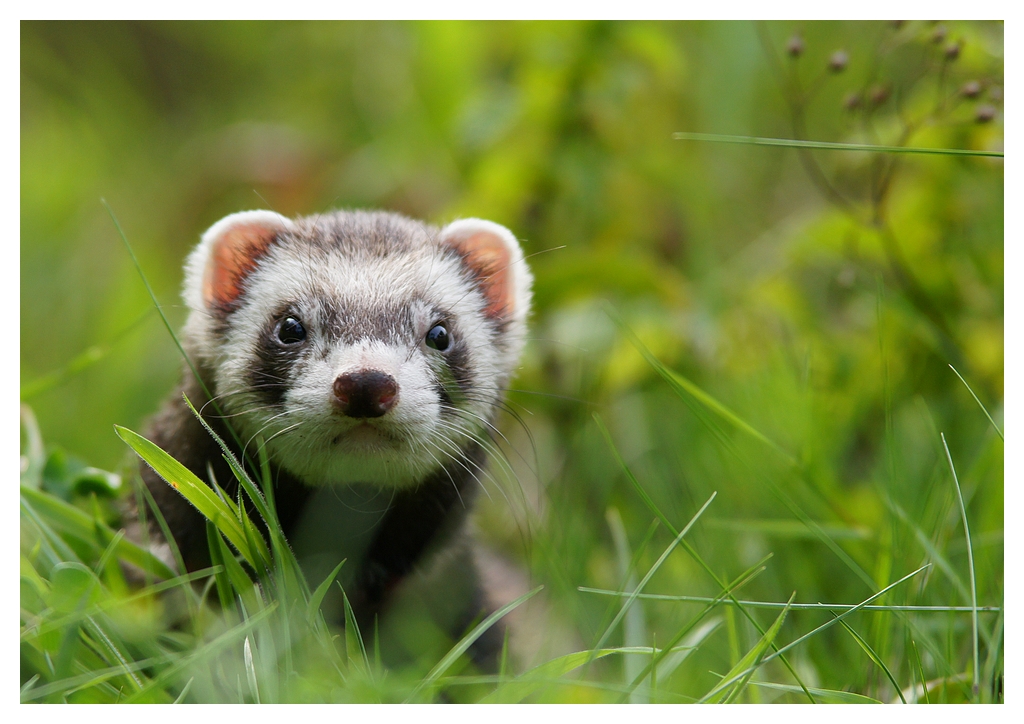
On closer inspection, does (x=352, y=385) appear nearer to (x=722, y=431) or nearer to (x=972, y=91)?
(x=722, y=431)

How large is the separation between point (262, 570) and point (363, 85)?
16.3ft

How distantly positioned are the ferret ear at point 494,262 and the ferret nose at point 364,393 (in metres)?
0.73

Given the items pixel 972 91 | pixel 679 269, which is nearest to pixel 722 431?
pixel 972 91

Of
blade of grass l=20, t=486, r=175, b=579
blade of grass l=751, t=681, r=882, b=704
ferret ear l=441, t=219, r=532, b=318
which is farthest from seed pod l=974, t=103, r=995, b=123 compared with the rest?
blade of grass l=20, t=486, r=175, b=579

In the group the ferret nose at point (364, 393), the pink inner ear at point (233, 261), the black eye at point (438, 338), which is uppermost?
the pink inner ear at point (233, 261)

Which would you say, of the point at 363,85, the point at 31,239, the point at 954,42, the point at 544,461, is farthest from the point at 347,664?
the point at 363,85

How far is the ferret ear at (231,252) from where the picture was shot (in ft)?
7.73

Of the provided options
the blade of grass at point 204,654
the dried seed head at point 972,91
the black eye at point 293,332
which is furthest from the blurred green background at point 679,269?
the blade of grass at point 204,654

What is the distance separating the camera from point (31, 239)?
4914 millimetres

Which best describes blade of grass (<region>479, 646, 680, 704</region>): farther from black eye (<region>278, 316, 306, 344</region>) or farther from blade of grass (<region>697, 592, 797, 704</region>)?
black eye (<region>278, 316, 306, 344</region>)

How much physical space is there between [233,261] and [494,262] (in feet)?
2.51

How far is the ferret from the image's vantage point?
208 cm

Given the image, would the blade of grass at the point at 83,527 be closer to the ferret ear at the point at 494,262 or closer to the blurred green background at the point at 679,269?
the blurred green background at the point at 679,269

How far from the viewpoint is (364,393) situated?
6.34ft
